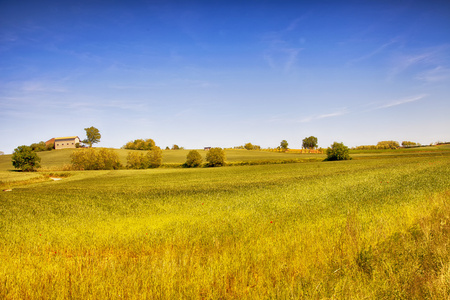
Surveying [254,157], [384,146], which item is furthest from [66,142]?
[384,146]

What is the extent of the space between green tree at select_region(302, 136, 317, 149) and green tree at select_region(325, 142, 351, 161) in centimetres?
8630

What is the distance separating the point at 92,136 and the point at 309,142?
425ft

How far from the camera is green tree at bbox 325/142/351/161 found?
70.5 meters

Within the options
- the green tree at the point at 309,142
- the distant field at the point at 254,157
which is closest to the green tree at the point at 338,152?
the distant field at the point at 254,157

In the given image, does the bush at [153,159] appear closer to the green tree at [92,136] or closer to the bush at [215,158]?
the bush at [215,158]

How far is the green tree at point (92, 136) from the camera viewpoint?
370 ft

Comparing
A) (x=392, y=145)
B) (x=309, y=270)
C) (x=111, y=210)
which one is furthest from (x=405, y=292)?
(x=392, y=145)

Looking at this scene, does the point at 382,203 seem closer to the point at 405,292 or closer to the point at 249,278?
the point at 405,292

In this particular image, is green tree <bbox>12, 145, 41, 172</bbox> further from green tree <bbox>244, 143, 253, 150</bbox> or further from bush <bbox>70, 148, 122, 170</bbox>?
green tree <bbox>244, 143, 253, 150</bbox>

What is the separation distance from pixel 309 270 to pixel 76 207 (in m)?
13.9

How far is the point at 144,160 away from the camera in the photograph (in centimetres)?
7194

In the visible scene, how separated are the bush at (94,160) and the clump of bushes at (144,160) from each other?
3.67 meters

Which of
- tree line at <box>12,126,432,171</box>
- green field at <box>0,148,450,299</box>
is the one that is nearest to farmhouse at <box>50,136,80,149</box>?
tree line at <box>12,126,432,171</box>

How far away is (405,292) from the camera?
4086 mm
